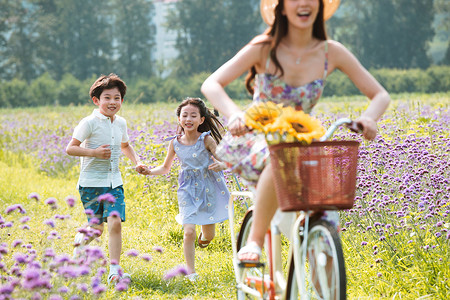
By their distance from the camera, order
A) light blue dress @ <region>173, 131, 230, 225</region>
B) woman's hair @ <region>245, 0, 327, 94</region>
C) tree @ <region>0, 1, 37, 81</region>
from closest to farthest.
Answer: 1. woman's hair @ <region>245, 0, 327, 94</region>
2. light blue dress @ <region>173, 131, 230, 225</region>
3. tree @ <region>0, 1, 37, 81</region>

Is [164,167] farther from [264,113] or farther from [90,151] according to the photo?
[264,113]

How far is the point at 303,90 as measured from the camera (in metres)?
3.24

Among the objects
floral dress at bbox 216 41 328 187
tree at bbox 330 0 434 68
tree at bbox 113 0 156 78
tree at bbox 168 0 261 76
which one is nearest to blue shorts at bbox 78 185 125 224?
floral dress at bbox 216 41 328 187

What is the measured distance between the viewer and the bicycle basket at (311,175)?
2.85m

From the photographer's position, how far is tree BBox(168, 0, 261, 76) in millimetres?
64688

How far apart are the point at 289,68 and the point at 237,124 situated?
463 mm

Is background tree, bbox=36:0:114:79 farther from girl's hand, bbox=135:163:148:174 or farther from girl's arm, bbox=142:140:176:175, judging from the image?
girl's hand, bbox=135:163:148:174

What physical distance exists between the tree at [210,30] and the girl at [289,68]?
60.9m

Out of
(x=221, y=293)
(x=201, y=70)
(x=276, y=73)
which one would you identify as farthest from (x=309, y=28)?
(x=201, y=70)

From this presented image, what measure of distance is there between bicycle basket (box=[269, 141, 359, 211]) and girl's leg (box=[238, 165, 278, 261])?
0.59 ft

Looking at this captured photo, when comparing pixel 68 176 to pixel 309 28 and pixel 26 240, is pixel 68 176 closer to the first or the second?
pixel 26 240

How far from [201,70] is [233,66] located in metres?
63.5

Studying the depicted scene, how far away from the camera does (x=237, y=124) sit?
9.82ft

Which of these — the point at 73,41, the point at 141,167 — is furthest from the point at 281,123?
the point at 73,41
